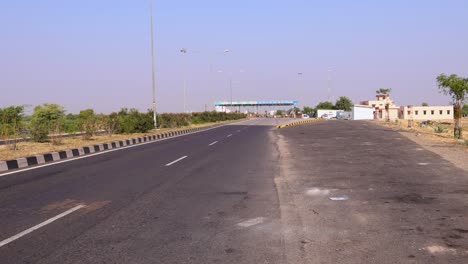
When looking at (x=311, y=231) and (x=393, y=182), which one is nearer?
(x=311, y=231)

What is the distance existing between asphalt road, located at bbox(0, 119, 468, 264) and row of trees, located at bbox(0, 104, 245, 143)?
34.7ft

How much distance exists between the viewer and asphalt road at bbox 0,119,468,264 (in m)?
4.66

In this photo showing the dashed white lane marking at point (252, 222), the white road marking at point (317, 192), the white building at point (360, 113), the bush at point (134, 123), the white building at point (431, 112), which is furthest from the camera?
the white building at point (431, 112)

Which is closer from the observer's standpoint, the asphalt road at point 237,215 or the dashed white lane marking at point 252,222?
the asphalt road at point 237,215

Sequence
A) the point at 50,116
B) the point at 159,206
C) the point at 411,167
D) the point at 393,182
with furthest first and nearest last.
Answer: the point at 50,116 → the point at 411,167 → the point at 393,182 → the point at 159,206

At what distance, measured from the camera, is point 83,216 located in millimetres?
6359

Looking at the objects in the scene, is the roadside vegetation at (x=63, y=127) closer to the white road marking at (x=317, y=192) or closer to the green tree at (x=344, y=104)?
the white road marking at (x=317, y=192)

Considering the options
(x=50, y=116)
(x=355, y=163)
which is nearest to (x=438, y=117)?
(x=50, y=116)

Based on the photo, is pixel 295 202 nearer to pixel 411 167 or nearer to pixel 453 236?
pixel 453 236

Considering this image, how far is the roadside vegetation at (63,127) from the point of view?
19.1 m

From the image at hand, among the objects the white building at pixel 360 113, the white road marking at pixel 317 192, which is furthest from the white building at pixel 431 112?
the white road marking at pixel 317 192

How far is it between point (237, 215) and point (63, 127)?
27976 millimetres

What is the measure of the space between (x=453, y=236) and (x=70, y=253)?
431 cm

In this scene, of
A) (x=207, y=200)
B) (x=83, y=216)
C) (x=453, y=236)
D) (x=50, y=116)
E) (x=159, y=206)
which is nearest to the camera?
(x=453, y=236)
